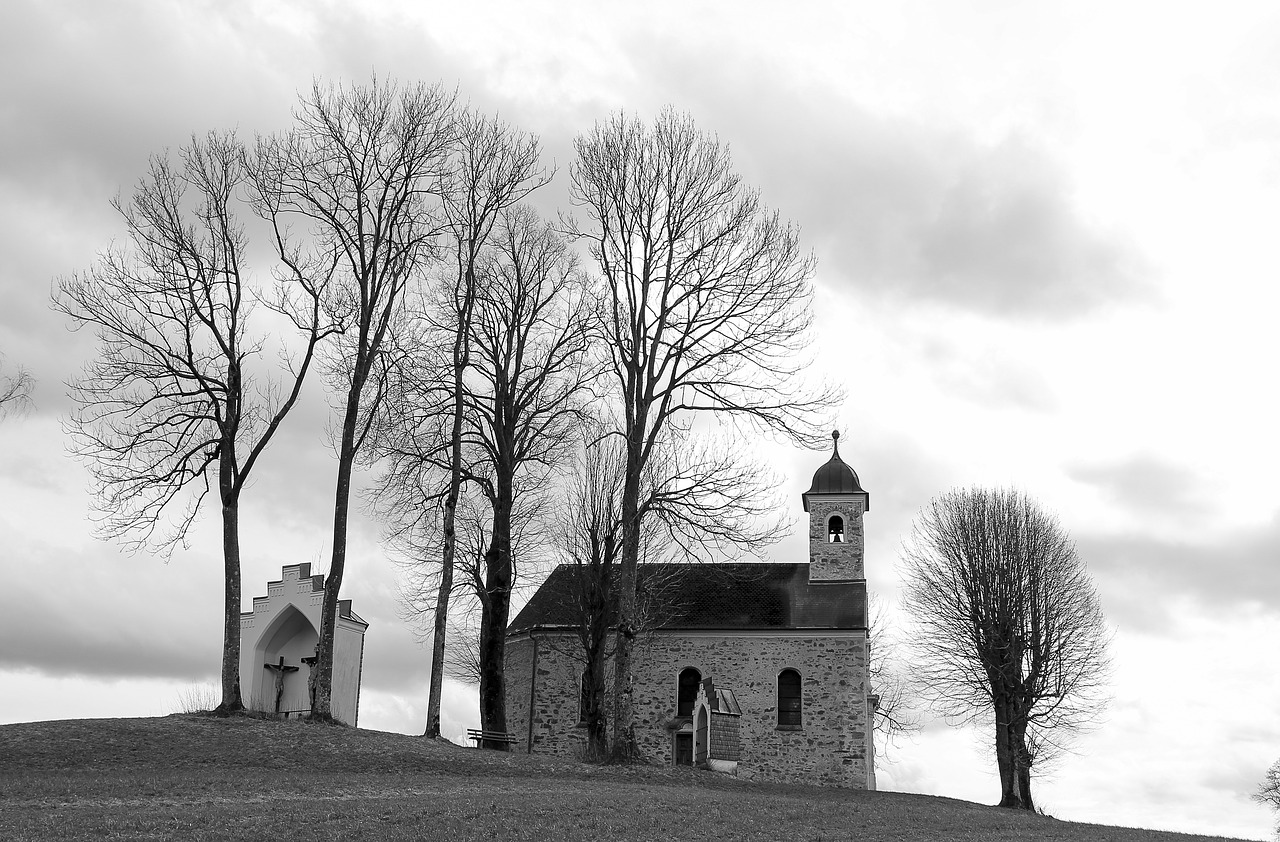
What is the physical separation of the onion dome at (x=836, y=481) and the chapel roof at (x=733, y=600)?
2762mm

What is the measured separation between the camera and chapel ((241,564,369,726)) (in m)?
33.4

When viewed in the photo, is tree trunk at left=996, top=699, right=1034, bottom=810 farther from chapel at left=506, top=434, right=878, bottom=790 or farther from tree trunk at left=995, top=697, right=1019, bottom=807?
chapel at left=506, top=434, right=878, bottom=790

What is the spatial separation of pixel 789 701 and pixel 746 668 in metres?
1.68

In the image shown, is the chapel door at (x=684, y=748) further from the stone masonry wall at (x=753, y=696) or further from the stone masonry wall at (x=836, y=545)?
the stone masonry wall at (x=836, y=545)

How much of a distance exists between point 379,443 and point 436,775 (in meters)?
10.3

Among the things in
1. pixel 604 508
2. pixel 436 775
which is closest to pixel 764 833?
pixel 436 775

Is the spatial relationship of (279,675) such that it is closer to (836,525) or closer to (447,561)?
(447,561)

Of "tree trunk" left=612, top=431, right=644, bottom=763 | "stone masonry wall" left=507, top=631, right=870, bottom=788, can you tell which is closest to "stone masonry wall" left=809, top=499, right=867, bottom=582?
"stone masonry wall" left=507, top=631, right=870, bottom=788

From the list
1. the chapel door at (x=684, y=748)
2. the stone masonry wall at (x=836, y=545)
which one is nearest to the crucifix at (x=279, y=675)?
the chapel door at (x=684, y=748)

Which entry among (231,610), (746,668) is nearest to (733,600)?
(746,668)

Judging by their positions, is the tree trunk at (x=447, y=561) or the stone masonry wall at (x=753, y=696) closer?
the tree trunk at (x=447, y=561)

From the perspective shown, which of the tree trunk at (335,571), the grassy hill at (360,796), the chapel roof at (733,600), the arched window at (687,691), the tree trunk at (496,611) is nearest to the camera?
the grassy hill at (360,796)

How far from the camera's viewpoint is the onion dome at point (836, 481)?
3953 centimetres

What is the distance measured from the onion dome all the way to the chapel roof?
276 cm
